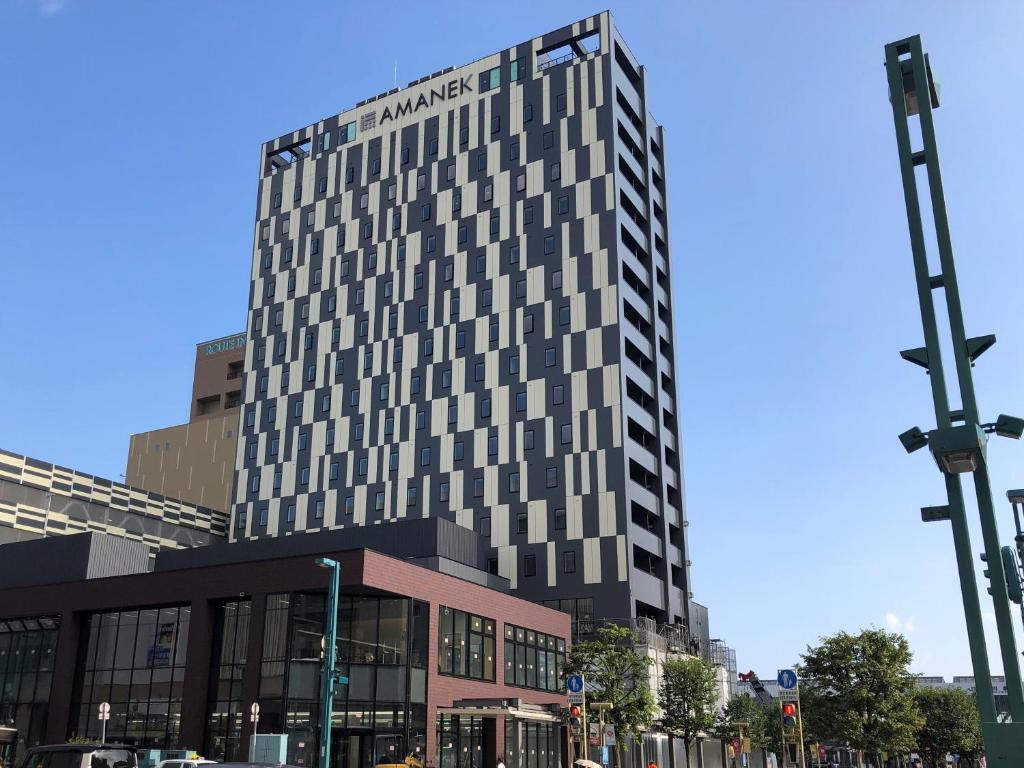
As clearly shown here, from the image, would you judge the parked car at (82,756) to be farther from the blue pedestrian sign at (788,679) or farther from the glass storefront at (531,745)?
the glass storefront at (531,745)

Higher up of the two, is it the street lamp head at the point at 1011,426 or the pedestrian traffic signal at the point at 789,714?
the street lamp head at the point at 1011,426

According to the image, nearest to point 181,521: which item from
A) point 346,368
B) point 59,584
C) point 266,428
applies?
point 266,428

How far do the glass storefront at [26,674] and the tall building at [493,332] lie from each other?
1266 inches

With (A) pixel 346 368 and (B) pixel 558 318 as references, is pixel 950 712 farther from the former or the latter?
(A) pixel 346 368

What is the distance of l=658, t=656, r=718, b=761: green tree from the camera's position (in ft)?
213

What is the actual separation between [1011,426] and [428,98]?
90308 mm

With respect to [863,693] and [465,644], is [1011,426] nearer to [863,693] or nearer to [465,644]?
[465,644]

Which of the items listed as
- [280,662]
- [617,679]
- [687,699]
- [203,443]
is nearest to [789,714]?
[280,662]

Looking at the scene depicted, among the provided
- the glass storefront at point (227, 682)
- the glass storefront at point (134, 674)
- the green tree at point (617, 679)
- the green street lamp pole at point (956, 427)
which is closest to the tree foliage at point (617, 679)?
the green tree at point (617, 679)

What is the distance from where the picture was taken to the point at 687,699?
6562cm

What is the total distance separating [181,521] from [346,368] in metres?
21.6

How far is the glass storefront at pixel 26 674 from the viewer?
54.5 meters

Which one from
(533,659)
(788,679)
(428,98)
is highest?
(428,98)

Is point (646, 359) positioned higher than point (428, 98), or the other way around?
point (428, 98)
